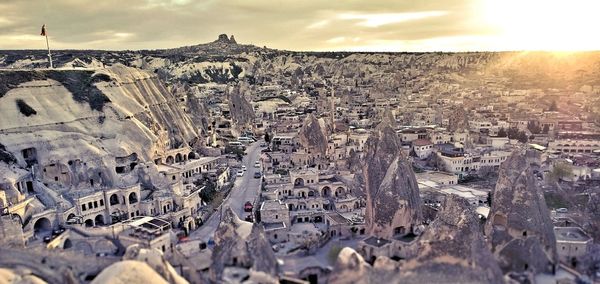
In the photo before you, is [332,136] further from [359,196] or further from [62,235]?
[62,235]

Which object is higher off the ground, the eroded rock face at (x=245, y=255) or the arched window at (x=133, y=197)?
the eroded rock face at (x=245, y=255)

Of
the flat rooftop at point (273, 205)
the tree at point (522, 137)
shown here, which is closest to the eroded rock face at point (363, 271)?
the flat rooftop at point (273, 205)

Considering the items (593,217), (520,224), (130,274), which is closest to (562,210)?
(593,217)

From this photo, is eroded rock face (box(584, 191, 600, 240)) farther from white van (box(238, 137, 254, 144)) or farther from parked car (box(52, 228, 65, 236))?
white van (box(238, 137, 254, 144))

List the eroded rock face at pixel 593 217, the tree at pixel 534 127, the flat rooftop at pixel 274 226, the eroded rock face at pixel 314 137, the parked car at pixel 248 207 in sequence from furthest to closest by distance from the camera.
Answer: the tree at pixel 534 127 < the eroded rock face at pixel 314 137 < the parked car at pixel 248 207 < the flat rooftop at pixel 274 226 < the eroded rock face at pixel 593 217

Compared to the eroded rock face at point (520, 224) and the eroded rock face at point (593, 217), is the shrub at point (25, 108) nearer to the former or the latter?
the eroded rock face at point (520, 224)

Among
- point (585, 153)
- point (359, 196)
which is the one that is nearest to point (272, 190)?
point (359, 196)
